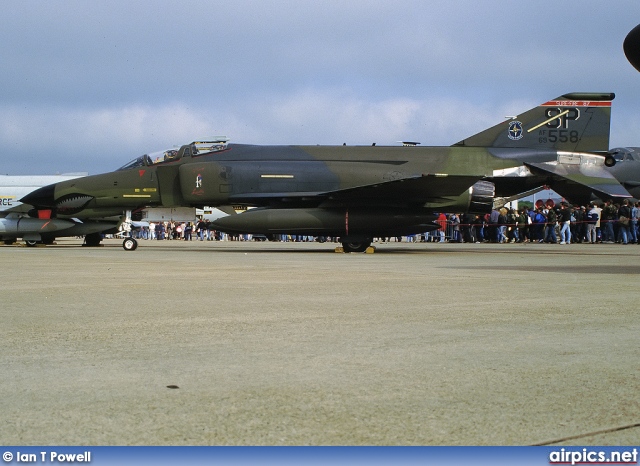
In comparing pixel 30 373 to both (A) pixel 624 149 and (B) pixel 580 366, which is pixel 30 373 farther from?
(A) pixel 624 149

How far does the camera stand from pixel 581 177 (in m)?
17.0

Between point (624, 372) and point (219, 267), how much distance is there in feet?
26.6

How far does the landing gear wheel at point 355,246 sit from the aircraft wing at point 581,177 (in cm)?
414

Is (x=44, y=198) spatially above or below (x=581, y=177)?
below

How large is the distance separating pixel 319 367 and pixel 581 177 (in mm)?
14913

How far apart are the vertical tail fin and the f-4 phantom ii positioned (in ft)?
0.08

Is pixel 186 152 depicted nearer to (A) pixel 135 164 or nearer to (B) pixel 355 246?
(A) pixel 135 164

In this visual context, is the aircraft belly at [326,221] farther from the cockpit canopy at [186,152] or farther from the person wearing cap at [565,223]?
the person wearing cap at [565,223]

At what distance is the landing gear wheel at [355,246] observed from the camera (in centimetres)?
1686

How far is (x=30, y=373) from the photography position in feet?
11.1

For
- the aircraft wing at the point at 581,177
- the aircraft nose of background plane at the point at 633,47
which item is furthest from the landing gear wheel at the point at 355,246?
the aircraft nose of background plane at the point at 633,47

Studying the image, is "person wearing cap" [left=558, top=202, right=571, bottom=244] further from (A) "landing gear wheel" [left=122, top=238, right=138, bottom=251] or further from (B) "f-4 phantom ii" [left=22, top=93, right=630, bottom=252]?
(A) "landing gear wheel" [left=122, top=238, right=138, bottom=251]

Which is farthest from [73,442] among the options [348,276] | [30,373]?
[348,276]

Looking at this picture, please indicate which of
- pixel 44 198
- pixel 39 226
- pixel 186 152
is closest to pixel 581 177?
pixel 186 152
